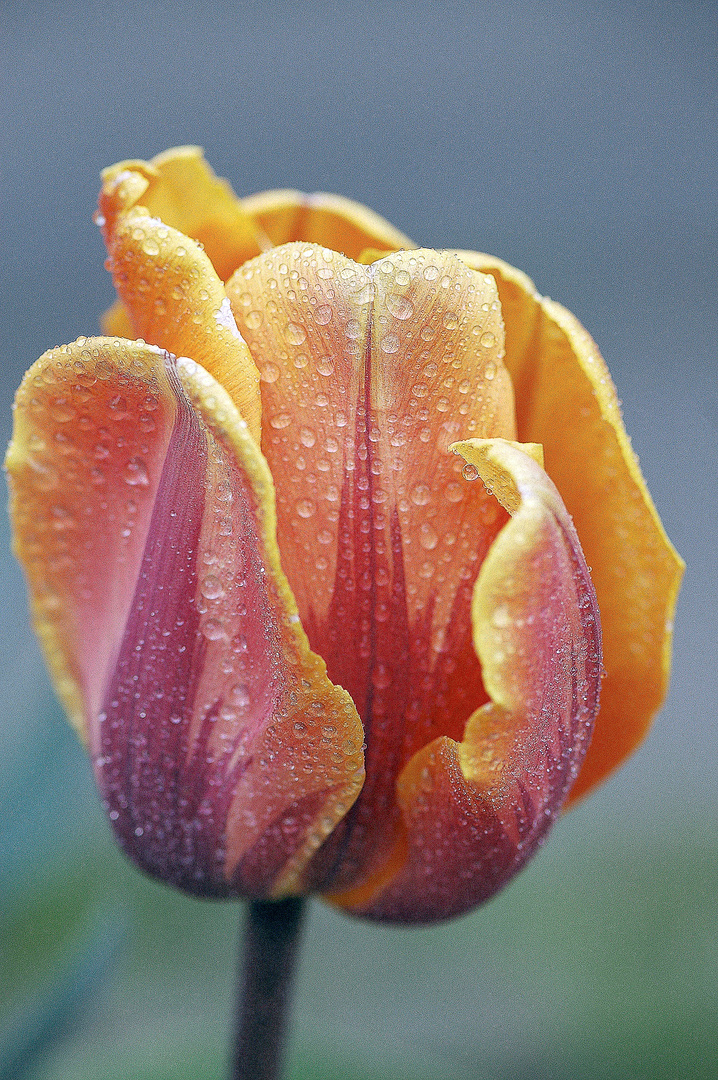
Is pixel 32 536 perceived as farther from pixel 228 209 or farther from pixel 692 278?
pixel 692 278

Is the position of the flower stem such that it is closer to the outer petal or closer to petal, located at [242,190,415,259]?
the outer petal

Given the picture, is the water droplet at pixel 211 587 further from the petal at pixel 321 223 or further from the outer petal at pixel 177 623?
the petal at pixel 321 223

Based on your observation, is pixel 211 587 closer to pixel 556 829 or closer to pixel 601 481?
pixel 601 481

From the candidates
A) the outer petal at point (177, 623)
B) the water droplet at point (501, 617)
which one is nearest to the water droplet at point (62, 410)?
the outer petal at point (177, 623)

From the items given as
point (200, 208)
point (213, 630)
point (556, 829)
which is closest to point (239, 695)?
point (213, 630)

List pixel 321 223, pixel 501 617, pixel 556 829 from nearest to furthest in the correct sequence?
pixel 501 617 → pixel 321 223 → pixel 556 829

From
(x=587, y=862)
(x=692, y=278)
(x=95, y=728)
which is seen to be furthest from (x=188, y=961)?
(x=692, y=278)
